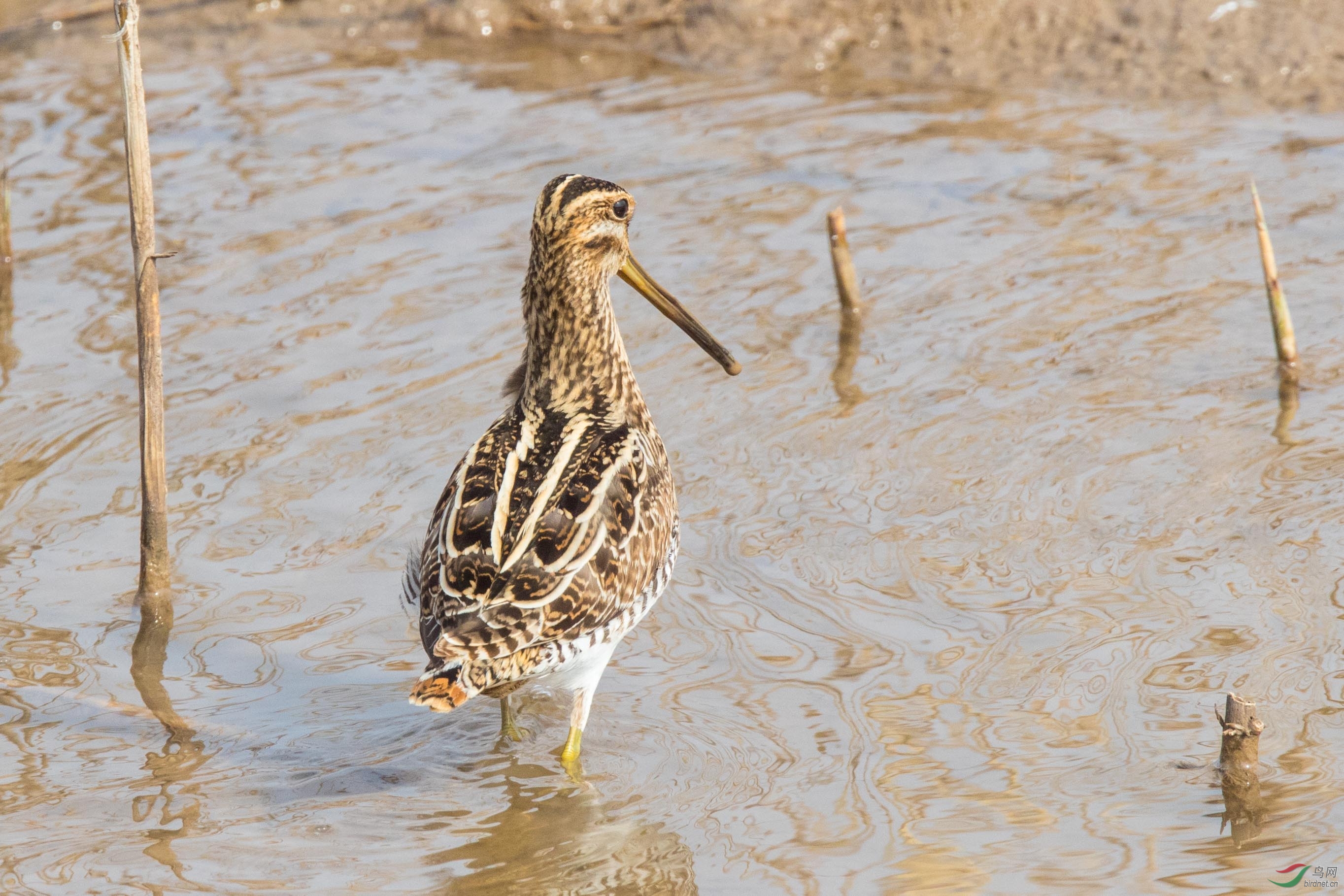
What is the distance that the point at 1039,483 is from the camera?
682cm

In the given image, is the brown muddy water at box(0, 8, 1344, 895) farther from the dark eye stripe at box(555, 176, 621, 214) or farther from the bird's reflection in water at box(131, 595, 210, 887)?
the dark eye stripe at box(555, 176, 621, 214)

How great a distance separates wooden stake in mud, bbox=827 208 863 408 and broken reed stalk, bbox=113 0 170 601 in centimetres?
318

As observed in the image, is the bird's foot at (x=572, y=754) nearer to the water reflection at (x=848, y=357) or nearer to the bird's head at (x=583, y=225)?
the bird's head at (x=583, y=225)

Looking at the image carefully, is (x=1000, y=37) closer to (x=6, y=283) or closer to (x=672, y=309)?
(x=672, y=309)

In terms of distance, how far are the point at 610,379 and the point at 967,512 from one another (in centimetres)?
175

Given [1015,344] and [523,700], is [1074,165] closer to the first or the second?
[1015,344]

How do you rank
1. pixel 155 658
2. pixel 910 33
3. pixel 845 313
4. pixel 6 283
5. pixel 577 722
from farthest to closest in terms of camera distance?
pixel 910 33
pixel 6 283
pixel 845 313
pixel 155 658
pixel 577 722

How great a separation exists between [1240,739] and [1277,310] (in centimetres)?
291

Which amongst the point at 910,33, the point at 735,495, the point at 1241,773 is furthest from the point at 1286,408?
the point at 910,33

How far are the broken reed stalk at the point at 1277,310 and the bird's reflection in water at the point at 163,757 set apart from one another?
4709 millimetres

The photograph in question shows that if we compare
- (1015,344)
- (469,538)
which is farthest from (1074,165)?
(469,538)

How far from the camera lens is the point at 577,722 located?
537 centimetres

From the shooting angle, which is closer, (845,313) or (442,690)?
(442,690)

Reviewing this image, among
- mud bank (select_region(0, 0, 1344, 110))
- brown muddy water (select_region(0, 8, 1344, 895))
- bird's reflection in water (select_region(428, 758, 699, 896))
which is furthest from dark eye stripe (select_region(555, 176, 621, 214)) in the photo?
mud bank (select_region(0, 0, 1344, 110))
